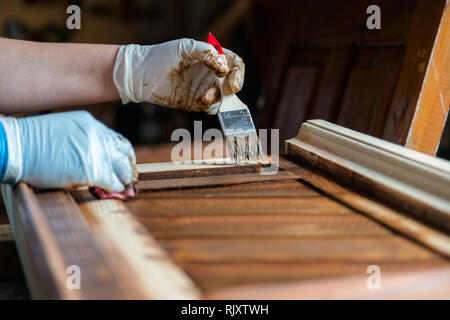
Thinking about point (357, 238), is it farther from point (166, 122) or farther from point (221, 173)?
point (166, 122)

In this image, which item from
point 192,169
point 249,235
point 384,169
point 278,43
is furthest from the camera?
point 278,43

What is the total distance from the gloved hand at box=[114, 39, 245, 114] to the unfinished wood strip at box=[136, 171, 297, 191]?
414 millimetres

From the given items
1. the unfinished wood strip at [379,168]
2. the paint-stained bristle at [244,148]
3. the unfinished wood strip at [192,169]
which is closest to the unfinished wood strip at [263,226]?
the unfinished wood strip at [379,168]

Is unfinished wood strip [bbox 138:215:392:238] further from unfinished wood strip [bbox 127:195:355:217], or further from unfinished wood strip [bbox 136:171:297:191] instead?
unfinished wood strip [bbox 136:171:297:191]

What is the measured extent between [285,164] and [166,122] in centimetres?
356

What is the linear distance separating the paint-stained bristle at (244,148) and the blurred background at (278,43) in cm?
99

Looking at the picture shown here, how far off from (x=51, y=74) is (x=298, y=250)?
1.37m

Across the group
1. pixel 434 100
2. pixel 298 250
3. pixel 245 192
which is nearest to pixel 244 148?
pixel 245 192

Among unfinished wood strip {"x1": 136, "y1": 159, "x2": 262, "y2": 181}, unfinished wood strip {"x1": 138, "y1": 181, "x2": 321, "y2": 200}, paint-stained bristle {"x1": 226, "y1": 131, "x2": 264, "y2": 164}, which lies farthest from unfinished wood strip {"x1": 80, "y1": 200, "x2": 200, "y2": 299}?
paint-stained bristle {"x1": 226, "y1": 131, "x2": 264, "y2": 164}

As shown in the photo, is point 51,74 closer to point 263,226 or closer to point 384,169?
point 263,226

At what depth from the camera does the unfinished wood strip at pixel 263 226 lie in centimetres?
97

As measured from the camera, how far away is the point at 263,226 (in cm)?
101

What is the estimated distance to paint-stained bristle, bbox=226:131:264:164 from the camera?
1.56 m

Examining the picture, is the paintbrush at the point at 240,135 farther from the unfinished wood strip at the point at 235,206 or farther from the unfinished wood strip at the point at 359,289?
the unfinished wood strip at the point at 359,289
